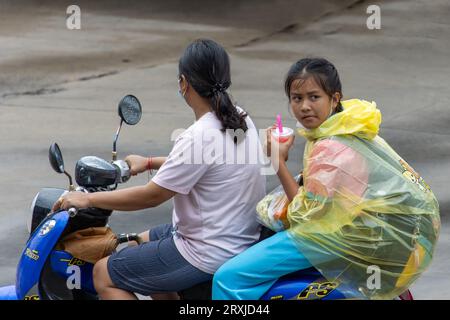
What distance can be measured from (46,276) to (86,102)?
6.48m

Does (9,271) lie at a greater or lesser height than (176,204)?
lesser

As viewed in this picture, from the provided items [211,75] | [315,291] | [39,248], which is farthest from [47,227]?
[315,291]

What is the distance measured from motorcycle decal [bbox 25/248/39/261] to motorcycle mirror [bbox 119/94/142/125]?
655 mm

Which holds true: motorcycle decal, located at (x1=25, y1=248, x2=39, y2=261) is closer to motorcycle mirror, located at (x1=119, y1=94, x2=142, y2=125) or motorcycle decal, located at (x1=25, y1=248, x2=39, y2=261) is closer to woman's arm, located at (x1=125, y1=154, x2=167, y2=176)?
woman's arm, located at (x1=125, y1=154, x2=167, y2=176)

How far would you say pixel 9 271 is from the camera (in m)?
6.45

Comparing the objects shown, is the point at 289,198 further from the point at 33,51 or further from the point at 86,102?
the point at 33,51

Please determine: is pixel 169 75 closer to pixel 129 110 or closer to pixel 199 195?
pixel 129 110

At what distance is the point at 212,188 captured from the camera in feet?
13.6

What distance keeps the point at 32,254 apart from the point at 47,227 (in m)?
0.13

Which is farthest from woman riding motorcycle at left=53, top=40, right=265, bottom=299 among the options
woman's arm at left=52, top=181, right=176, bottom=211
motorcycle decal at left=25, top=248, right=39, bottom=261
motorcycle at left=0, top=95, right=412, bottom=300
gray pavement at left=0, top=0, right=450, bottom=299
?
gray pavement at left=0, top=0, right=450, bottom=299

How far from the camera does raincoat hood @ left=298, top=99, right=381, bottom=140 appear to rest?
405 centimetres

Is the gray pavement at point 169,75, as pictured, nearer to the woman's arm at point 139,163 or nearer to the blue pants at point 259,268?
the woman's arm at point 139,163

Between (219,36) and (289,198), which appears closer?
(289,198)
